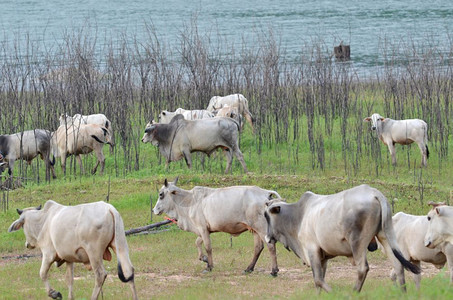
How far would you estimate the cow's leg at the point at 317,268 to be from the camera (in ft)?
30.0

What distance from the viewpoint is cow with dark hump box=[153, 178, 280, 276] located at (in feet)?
35.8

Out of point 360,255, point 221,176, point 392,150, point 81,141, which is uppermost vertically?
point 360,255

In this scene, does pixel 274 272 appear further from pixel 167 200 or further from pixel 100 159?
pixel 100 159

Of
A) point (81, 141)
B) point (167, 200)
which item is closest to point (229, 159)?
point (81, 141)

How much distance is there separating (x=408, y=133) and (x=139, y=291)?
1025 cm

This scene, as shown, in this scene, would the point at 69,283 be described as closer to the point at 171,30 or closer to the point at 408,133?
the point at 408,133

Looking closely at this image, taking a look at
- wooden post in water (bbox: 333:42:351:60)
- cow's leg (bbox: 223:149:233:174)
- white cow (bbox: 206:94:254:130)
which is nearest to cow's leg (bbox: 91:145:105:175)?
cow's leg (bbox: 223:149:233:174)

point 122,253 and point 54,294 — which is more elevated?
point 122,253

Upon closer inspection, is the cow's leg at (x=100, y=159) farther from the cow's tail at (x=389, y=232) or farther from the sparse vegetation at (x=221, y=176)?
the cow's tail at (x=389, y=232)

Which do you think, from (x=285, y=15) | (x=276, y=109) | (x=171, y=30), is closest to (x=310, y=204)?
(x=276, y=109)

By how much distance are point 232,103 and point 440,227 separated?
39.7 feet

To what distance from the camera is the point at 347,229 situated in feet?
28.7

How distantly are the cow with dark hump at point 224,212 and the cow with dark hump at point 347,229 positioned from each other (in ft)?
4.16

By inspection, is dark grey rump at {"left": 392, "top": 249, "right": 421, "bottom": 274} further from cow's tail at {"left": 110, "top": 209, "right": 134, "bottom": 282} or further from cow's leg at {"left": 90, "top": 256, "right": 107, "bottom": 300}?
cow's leg at {"left": 90, "top": 256, "right": 107, "bottom": 300}
